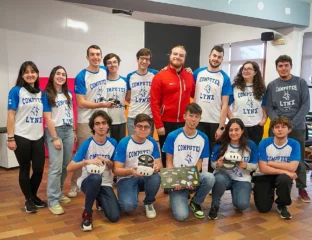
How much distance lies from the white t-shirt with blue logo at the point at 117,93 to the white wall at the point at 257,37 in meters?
3.76

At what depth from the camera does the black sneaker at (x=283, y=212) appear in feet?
9.44

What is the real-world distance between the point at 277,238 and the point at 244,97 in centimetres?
140

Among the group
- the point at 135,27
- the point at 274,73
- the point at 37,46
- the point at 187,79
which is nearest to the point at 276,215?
the point at 187,79

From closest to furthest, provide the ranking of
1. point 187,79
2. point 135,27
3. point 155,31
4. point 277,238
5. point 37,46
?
point 277,238 → point 187,79 → point 37,46 → point 135,27 → point 155,31

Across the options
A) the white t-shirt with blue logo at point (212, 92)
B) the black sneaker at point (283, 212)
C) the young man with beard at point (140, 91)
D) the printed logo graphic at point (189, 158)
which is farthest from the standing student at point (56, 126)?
the black sneaker at point (283, 212)

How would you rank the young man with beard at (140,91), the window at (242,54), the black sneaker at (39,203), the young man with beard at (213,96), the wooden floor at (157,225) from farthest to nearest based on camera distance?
the window at (242,54) < the young man with beard at (140,91) < the young man with beard at (213,96) < the black sneaker at (39,203) < the wooden floor at (157,225)

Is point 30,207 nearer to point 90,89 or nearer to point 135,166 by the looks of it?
point 135,166

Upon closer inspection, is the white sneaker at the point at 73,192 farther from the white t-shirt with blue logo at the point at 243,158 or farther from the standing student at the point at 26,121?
the white t-shirt with blue logo at the point at 243,158

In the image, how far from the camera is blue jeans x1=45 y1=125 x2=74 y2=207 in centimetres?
285

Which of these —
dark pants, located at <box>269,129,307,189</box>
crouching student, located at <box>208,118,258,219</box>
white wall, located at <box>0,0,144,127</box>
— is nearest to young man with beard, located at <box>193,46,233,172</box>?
crouching student, located at <box>208,118,258,219</box>

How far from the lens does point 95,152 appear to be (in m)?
2.74

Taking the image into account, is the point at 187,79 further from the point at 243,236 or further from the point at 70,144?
the point at 243,236

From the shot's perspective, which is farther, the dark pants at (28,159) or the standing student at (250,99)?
the standing student at (250,99)

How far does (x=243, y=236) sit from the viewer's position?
254 centimetres
